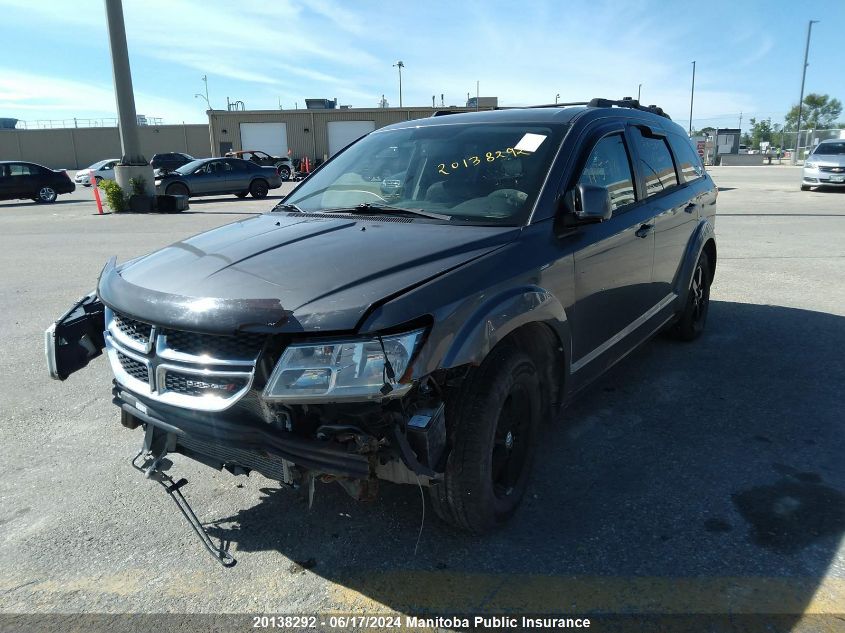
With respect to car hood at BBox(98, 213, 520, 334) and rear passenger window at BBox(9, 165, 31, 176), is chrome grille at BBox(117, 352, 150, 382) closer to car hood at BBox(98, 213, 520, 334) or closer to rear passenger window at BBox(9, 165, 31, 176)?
car hood at BBox(98, 213, 520, 334)

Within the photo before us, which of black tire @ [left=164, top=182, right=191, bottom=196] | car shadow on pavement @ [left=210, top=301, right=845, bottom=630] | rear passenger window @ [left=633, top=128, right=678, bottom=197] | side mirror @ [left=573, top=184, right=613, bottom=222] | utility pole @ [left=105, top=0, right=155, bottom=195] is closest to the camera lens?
car shadow on pavement @ [left=210, top=301, right=845, bottom=630]

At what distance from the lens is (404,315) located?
2225 millimetres

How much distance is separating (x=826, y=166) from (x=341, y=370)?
910 inches

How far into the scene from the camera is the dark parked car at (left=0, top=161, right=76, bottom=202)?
2216cm

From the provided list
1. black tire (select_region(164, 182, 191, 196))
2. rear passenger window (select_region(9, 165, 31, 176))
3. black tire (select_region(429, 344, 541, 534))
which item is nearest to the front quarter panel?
black tire (select_region(429, 344, 541, 534))

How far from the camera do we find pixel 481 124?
3848 mm

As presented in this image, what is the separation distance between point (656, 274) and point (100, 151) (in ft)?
215

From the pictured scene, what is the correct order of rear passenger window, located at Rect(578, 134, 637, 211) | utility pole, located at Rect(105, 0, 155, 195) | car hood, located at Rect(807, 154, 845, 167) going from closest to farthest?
rear passenger window, located at Rect(578, 134, 637, 211), utility pole, located at Rect(105, 0, 155, 195), car hood, located at Rect(807, 154, 845, 167)

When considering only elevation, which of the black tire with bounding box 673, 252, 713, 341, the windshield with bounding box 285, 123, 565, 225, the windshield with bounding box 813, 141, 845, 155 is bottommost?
the black tire with bounding box 673, 252, 713, 341

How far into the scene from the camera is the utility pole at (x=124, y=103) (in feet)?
55.1

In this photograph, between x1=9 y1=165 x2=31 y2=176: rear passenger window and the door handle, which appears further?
x1=9 y1=165 x2=31 y2=176: rear passenger window

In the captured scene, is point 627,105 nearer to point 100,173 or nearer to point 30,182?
point 30,182

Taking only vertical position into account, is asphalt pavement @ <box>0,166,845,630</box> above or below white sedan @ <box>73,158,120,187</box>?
below

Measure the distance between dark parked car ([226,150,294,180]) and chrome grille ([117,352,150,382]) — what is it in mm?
34082
